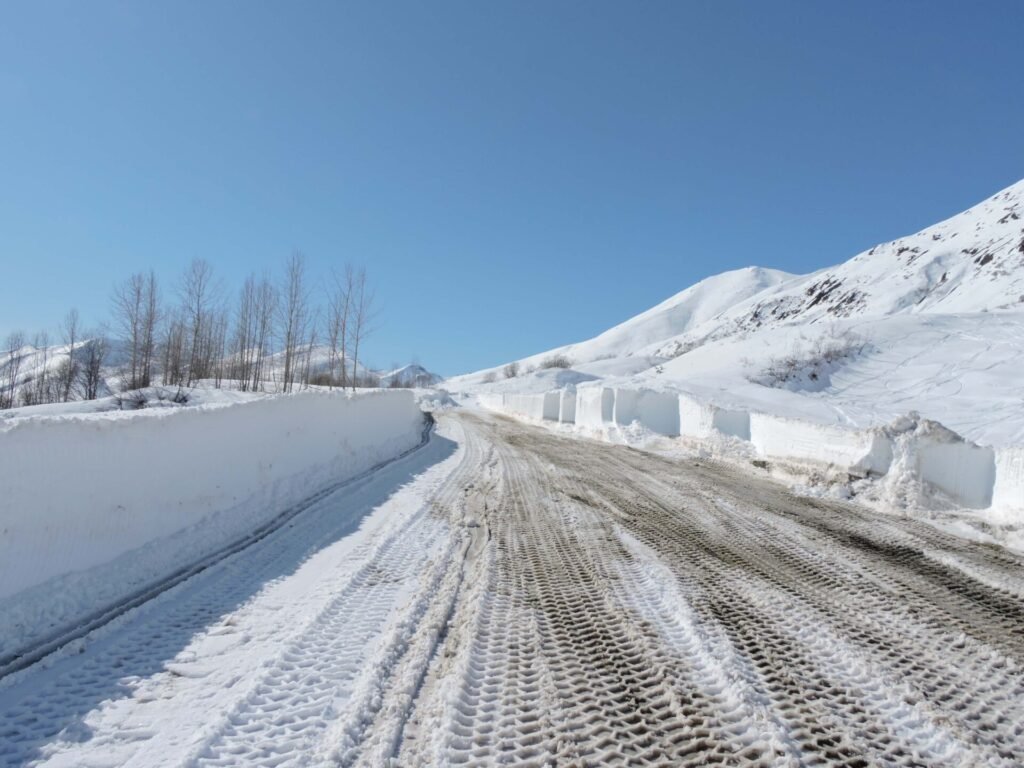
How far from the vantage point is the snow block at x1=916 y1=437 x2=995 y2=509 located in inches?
335

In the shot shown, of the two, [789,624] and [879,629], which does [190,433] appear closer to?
[789,624]

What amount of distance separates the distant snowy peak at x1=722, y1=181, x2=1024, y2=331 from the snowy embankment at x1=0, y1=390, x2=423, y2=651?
40177 millimetres

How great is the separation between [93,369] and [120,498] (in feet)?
127

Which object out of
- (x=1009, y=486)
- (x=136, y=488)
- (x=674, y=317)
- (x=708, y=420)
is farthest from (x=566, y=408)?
(x=674, y=317)

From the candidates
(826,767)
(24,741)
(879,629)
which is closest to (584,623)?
(826,767)

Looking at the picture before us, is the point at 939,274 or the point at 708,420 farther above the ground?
the point at 939,274

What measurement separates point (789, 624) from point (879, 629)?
630 millimetres

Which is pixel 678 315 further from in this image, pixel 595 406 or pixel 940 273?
pixel 595 406

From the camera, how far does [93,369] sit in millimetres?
35688

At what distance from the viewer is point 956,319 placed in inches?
1105

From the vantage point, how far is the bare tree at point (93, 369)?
1390 inches

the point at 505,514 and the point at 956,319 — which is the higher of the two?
the point at 956,319

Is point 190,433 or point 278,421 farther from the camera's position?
point 278,421

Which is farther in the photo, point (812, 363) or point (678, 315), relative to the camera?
point (678, 315)
